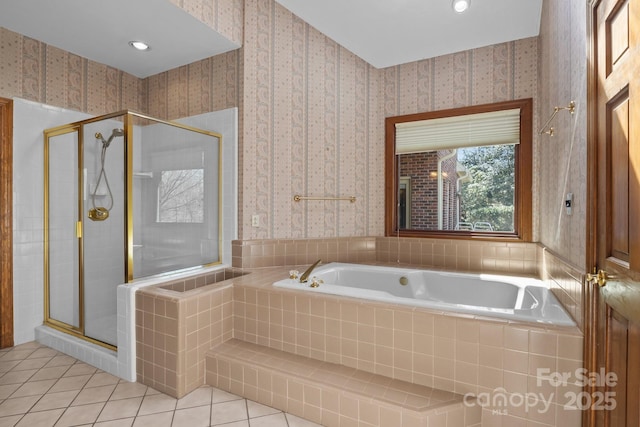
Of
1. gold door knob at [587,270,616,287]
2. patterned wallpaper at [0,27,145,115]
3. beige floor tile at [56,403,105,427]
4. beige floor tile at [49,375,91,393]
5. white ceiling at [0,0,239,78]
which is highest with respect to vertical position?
white ceiling at [0,0,239,78]

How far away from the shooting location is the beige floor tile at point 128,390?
1.77 metres

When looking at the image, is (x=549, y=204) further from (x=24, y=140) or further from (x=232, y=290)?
(x=24, y=140)

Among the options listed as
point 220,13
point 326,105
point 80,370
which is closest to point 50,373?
point 80,370

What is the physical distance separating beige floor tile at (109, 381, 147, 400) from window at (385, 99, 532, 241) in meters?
2.39

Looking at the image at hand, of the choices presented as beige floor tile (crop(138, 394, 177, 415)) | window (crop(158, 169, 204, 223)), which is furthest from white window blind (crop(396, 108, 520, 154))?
beige floor tile (crop(138, 394, 177, 415))

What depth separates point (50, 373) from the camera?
6.52ft

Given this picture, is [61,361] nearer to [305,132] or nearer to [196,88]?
[196,88]

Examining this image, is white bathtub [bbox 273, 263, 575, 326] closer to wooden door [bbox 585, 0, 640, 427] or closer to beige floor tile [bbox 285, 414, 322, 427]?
wooden door [bbox 585, 0, 640, 427]

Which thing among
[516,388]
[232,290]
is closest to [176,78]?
[232,290]

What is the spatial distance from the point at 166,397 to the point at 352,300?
46.9 inches

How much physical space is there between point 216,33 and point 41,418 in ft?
8.50

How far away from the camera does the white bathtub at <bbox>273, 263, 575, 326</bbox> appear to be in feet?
5.82

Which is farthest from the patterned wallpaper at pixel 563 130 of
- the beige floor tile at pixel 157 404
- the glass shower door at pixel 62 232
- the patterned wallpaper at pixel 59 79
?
the patterned wallpaper at pixel 59 79

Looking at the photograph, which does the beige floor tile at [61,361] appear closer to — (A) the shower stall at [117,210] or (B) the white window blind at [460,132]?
(A) the shower stall at [117,210]
